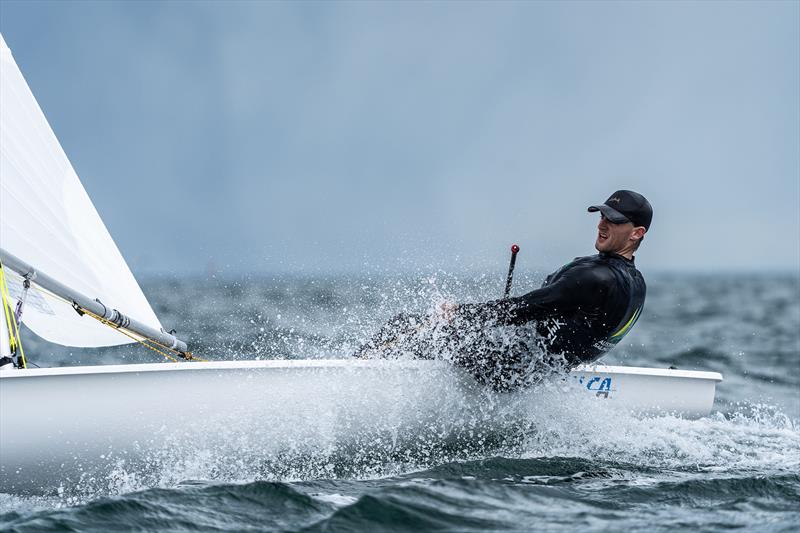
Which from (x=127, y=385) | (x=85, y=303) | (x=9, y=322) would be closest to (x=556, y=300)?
(x=127, y=385)

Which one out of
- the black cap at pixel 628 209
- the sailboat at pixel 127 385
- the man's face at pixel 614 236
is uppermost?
the black cap at pixel 628 209

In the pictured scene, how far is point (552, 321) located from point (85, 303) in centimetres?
218

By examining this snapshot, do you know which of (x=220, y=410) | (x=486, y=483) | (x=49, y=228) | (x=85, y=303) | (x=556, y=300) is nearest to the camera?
(x=486, y=483)

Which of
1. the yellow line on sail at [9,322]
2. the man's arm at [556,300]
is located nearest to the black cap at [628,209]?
the man's arm at [556,300]

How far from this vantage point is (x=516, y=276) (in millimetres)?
5406

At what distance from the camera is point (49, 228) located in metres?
4.82

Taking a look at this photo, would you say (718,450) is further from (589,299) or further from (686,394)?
(589,299)

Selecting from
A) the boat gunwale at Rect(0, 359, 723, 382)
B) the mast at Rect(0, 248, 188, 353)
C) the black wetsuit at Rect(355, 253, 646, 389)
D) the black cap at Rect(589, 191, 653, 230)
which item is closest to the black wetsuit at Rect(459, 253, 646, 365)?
the black wetsuit at Rect(355, 253, 646, 389)

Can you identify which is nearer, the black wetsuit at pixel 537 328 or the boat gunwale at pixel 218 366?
the boat gunwale at pixel 218 366

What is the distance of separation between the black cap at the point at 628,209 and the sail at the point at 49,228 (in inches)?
94.2

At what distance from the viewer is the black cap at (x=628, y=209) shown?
14.6ft

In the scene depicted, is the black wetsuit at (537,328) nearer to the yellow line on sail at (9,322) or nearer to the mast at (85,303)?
the mast at (85,303)

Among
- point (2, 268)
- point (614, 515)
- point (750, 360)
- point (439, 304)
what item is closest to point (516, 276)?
point (439, 304)

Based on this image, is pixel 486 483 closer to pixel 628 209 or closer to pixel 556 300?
pixel 556 300
